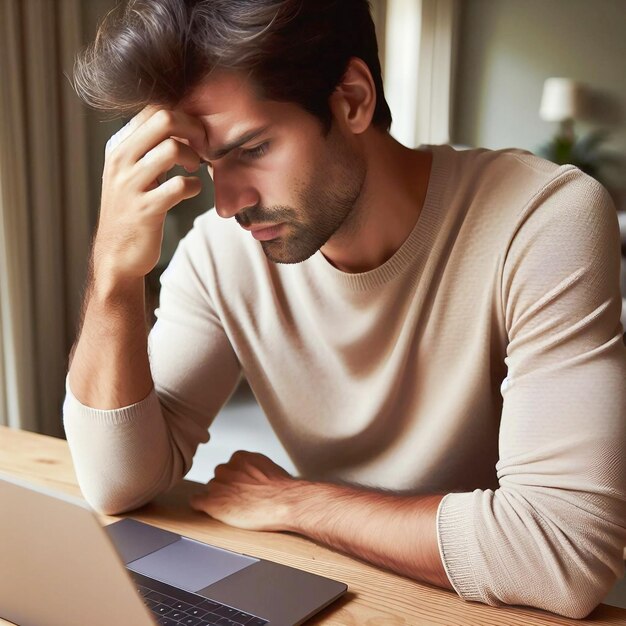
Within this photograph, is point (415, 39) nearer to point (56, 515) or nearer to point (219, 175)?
point (219, 175)

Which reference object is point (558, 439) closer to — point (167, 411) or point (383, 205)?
point (383, 205)

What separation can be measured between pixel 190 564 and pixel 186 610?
0.11 meters

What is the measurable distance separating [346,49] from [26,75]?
1.98 meters

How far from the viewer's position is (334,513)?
98cm

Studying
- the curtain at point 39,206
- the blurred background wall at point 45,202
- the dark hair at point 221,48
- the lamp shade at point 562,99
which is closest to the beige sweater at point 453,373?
the dark hair at point 221,48

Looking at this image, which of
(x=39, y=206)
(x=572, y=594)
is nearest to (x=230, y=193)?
(x=572, y=594)

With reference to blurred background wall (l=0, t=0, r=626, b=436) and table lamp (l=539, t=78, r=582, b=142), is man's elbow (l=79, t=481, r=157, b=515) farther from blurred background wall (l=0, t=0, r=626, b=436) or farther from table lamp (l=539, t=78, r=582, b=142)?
table lamp (l=539, t=78, r=582, b=142)

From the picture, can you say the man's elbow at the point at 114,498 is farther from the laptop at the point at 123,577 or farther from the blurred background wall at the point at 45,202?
the blurred background wall at the point at 45,202

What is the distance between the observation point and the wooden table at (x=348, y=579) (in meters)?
0.80

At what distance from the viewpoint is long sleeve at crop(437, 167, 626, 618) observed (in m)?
0.85

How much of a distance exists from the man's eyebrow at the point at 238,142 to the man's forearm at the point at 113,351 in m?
0.23

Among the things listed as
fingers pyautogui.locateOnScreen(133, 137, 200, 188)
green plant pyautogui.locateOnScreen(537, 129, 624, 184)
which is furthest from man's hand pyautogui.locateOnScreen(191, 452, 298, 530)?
green plant pyautogui.locateOnScreen(537, 129, 624, 184)

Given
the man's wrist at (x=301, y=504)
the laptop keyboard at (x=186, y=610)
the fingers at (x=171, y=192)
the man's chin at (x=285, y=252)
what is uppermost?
the fingers at (x=171, y=192)

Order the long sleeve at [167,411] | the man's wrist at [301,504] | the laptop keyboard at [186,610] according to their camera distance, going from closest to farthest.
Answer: the laptop keyboard at [186,610] → the man's wrist at [301,504] → the long sleeve at [167,411]
